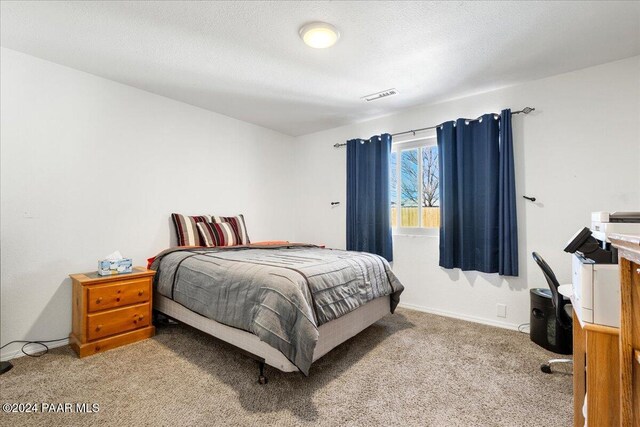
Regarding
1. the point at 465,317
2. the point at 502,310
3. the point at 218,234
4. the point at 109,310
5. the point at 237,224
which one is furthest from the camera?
the point at 237,224

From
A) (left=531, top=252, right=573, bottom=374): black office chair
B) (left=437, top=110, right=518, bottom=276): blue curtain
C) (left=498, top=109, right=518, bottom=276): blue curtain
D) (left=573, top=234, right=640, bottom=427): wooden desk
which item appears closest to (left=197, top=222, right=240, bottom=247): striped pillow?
(left=437, top=110, right=518, bottom=276): blue curtain

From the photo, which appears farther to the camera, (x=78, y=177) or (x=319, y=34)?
(x=78, y=177)

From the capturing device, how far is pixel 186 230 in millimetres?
3268

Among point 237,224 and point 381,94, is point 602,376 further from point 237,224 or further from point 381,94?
point 237,224

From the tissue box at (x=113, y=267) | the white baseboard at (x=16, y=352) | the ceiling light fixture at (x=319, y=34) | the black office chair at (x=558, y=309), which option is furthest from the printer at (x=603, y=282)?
the white baseboard at (x=16, y=352)

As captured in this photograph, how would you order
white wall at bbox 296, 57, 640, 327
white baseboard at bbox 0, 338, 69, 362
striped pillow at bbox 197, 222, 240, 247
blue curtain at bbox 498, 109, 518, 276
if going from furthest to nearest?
striped pillow at bbox 197, 222, 240, 247, blue curtain at bbox 498, 109, 518, 276, white wall at bbox 296, 57, 640, 327, white baseboard at bbox 0, 338, 69, 362

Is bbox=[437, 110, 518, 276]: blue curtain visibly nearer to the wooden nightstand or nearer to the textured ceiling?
the textured ceiling

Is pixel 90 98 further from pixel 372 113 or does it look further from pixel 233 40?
pixel 372 113

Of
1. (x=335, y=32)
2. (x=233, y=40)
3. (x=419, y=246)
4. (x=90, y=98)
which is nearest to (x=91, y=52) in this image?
(x=90, y=98)

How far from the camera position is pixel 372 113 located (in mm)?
3789

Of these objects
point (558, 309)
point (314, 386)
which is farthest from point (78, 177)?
point (558, 309)

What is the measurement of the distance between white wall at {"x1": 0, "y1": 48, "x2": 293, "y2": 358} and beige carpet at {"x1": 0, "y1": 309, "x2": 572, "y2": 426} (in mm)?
624

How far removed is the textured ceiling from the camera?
1893 mm

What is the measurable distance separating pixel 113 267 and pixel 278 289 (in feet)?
5.70
